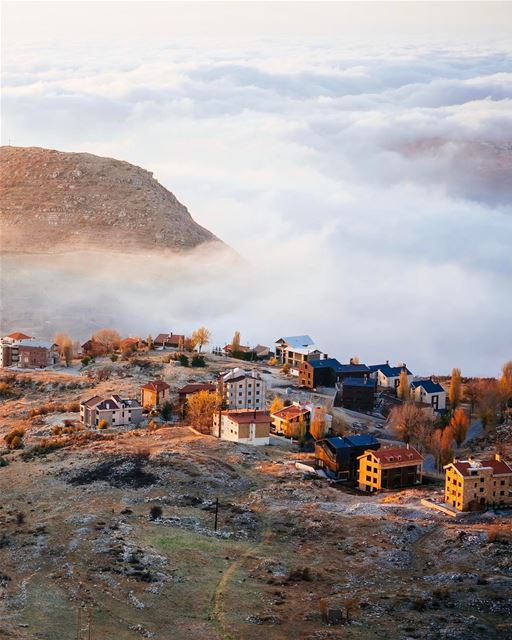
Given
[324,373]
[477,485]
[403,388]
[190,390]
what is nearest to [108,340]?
[324,373]

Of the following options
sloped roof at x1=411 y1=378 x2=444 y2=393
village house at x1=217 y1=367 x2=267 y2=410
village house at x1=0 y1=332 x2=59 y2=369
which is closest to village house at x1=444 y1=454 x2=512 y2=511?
village house at x1=217 y1=367 x2=267 y2=410

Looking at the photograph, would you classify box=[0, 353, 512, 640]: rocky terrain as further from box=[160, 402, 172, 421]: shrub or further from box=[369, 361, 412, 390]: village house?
box=[369, 361, 412, 390]: village house

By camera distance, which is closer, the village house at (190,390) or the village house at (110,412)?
the village house at (110,412)

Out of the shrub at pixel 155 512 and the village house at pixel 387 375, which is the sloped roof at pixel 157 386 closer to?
the village house at pixel 387 375

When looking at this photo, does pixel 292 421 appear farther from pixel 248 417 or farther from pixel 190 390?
pixel 190 390

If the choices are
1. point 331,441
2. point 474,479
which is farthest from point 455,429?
point 474,479

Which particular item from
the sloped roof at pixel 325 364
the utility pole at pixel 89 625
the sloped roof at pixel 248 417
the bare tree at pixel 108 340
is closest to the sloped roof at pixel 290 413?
the sloped roof at pixel 248 417
